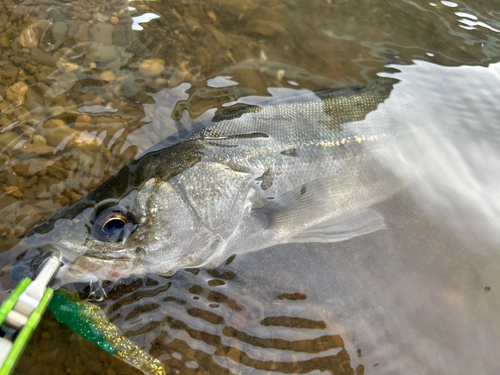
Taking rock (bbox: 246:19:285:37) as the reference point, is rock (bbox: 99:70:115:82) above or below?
below

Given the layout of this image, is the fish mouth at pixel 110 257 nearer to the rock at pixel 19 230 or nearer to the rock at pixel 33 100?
the rock at pixel 19 230

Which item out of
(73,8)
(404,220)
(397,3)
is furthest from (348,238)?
(73,8)

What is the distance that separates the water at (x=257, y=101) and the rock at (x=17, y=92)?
0.01m

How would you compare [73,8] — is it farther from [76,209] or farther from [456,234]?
[456,234]

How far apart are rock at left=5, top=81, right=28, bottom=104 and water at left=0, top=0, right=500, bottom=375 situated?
1 cm

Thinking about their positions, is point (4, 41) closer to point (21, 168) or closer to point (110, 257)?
point (21, 168)

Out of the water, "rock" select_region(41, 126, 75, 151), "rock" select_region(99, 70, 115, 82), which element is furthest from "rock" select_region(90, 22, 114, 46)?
"rock" select_region(41, 126, 75, 151)

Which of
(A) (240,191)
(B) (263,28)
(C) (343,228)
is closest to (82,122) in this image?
(A) (240,191)

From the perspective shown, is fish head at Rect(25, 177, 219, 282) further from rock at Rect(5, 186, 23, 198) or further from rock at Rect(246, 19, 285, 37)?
rock at Rect(246, 19, 285, 37)

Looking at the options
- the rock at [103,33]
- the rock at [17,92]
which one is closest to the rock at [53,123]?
the rock at [17,92]

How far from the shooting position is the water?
2.35 m

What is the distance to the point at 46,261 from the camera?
1961 mm

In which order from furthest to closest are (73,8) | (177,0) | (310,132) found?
(177,0)
(73,8)
(310,132)

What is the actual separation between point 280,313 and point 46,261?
5.20 feet
